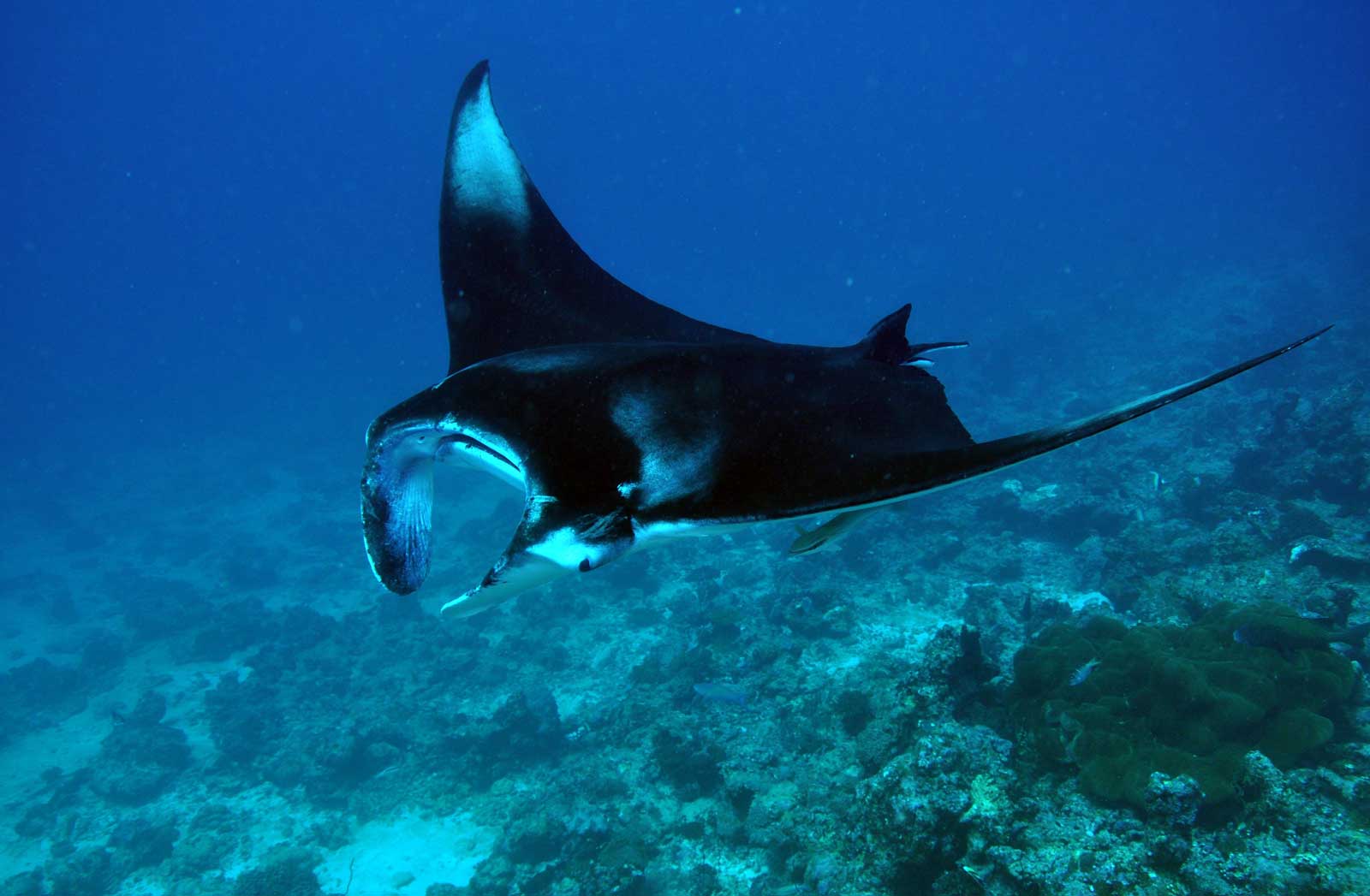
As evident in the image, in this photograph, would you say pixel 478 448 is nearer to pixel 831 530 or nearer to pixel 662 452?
pixel 662 452

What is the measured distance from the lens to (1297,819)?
13.3 feet

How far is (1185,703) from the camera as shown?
499 cm

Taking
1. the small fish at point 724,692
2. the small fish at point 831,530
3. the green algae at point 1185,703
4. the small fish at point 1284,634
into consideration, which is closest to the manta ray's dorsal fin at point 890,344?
the small fish at point 831,530

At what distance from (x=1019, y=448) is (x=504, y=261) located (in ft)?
11.2

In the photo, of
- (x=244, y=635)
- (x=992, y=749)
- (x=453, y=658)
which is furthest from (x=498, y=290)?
(x=244, y=635)

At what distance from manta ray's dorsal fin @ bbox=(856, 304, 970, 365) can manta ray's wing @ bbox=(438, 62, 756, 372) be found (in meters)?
1.03

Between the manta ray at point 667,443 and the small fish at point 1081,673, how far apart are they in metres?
3.58

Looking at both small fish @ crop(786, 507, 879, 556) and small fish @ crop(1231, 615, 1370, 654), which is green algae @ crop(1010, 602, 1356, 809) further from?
small fish @ crop(786, 507, 879, 556)

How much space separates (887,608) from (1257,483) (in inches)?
303

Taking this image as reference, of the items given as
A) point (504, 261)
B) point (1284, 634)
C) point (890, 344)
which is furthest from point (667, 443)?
point (1284, 634)

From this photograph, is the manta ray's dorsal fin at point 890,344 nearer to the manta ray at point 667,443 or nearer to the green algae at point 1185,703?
the manta ray at point 667,443

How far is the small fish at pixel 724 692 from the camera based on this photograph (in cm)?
880

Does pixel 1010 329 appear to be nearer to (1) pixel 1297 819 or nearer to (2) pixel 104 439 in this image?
(1) pixel 1297 819

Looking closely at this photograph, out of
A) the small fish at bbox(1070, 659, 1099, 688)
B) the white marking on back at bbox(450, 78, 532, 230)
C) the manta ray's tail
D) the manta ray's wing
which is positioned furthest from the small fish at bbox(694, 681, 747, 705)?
the manta ray's tail
